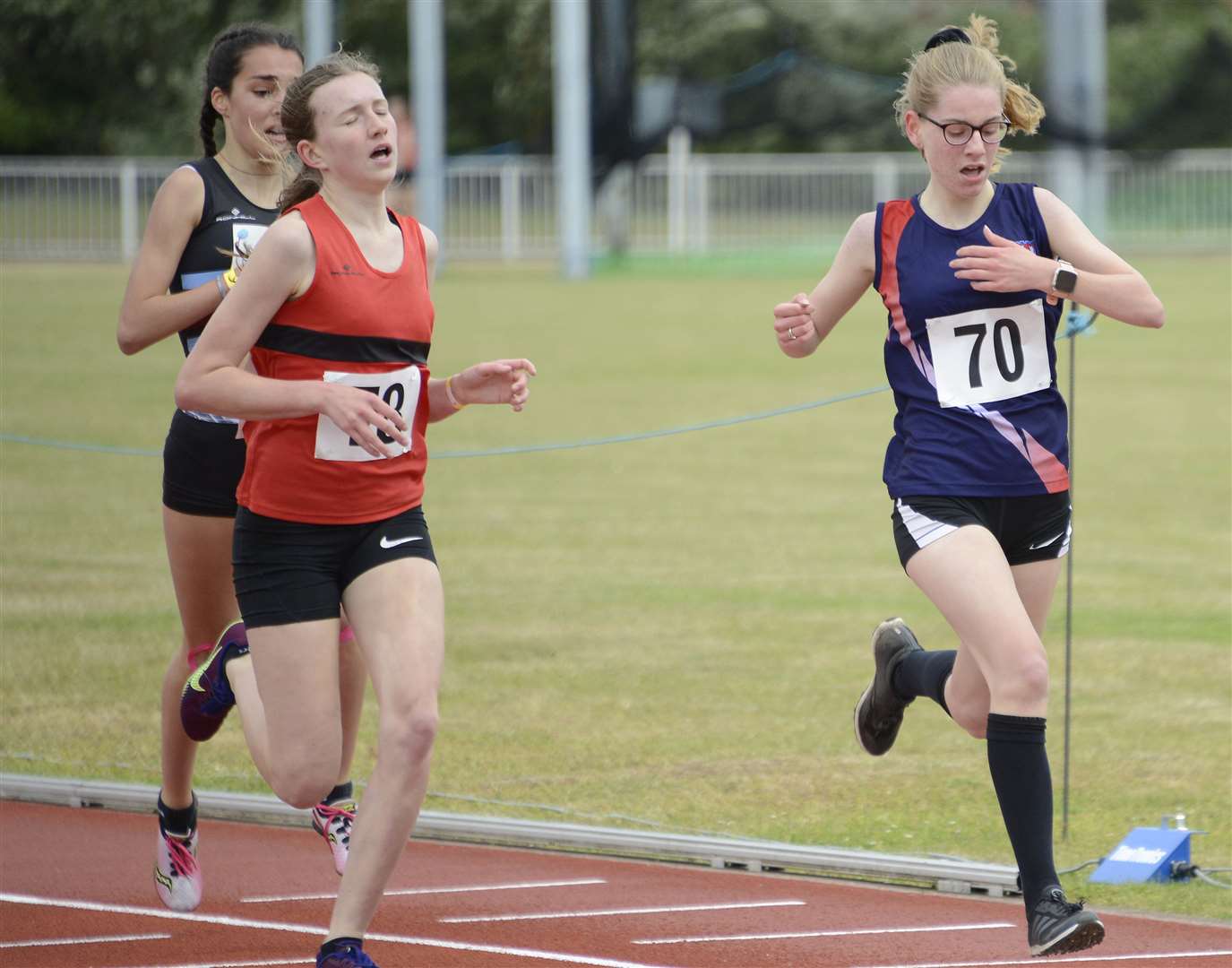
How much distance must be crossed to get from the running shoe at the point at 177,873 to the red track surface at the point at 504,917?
0.04 m

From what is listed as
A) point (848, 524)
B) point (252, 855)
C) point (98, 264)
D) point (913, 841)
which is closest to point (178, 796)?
point (252, 855)

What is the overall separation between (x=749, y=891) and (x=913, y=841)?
82 cm

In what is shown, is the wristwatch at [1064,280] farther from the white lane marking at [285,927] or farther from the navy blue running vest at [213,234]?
the navy blue running vest at [213,234]

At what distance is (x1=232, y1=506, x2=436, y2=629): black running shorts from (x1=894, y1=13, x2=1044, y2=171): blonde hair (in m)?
1.63

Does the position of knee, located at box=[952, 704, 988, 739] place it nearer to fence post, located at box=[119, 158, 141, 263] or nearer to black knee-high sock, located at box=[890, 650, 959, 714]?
black knee-high sock, located at box=[890, 650, 959, 714]

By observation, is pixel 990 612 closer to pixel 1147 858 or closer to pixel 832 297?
pixel 832 297

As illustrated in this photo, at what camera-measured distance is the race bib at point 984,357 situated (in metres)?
4.85

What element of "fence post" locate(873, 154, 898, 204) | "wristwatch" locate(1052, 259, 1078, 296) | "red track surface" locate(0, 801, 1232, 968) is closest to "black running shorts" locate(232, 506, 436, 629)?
"red track surface" locate(0, 801, 1232, 968)

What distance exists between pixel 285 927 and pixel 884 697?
1.89 meters

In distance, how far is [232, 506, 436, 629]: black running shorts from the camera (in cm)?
453

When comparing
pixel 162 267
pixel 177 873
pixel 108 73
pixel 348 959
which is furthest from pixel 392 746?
pixel 108 73

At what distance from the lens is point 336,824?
5.65 m

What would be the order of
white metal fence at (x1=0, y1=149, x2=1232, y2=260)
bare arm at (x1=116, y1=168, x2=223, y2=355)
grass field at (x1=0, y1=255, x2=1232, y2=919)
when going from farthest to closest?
white metal fence at (x1=0, y1=149, x2=1232, y2=260), grass field at (x1=0, y1=255, x2=1232, y2=919), bare arm at (x1=116, y1=168, x2=223, y2=355)

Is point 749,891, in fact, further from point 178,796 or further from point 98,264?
point 98,264
